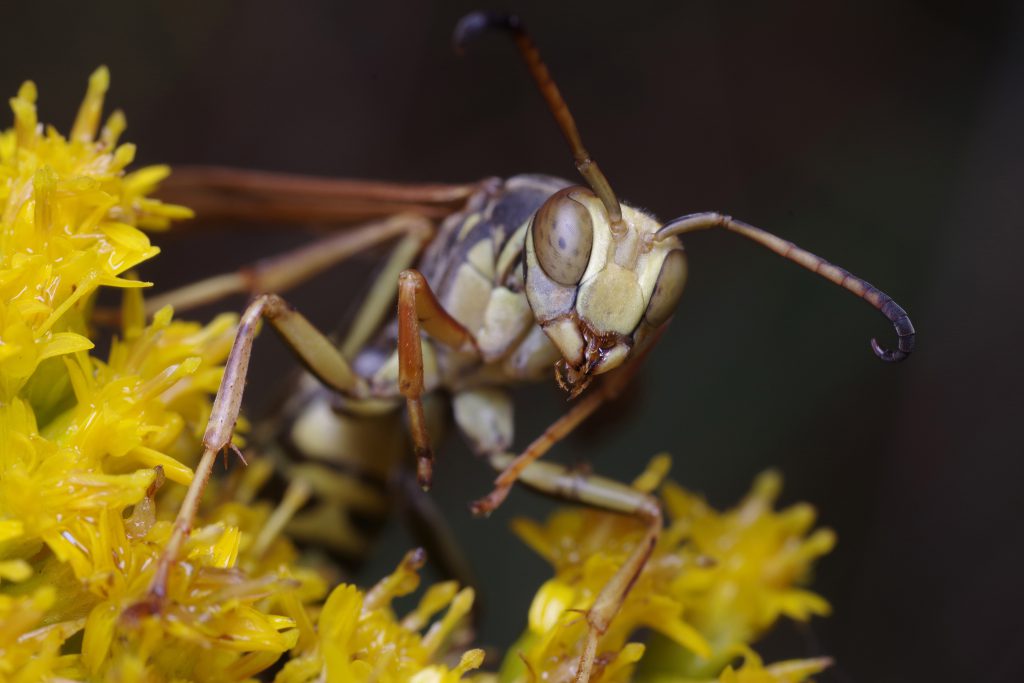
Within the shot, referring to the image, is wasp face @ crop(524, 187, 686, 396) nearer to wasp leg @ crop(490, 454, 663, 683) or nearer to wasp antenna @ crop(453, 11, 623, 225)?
wasp antenna @ crop(453, 11, 623, 225)

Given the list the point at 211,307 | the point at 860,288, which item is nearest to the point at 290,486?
the point at 860,288

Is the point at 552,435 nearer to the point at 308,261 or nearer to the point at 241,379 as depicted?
the point at 241,379

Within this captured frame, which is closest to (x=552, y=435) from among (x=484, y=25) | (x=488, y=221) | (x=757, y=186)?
(x=488, y=221)

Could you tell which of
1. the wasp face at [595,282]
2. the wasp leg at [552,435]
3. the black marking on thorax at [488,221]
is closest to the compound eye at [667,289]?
the wasp face at [595,282]

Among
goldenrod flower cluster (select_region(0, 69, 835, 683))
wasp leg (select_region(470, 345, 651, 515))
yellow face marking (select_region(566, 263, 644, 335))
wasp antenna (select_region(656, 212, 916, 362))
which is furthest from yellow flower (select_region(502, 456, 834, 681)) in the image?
wasp antenna (select_region(656, 212, 916, 362))

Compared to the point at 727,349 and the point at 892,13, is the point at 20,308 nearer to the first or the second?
the point at 727,349

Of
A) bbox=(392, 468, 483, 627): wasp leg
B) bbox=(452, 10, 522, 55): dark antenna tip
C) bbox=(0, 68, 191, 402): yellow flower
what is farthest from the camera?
bbox=(392, 468, 483, 627): wasp leg

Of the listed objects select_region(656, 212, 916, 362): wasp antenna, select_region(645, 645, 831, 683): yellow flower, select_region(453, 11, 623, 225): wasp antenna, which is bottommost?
select_region(645, 645, 831, 683): yellow flower
